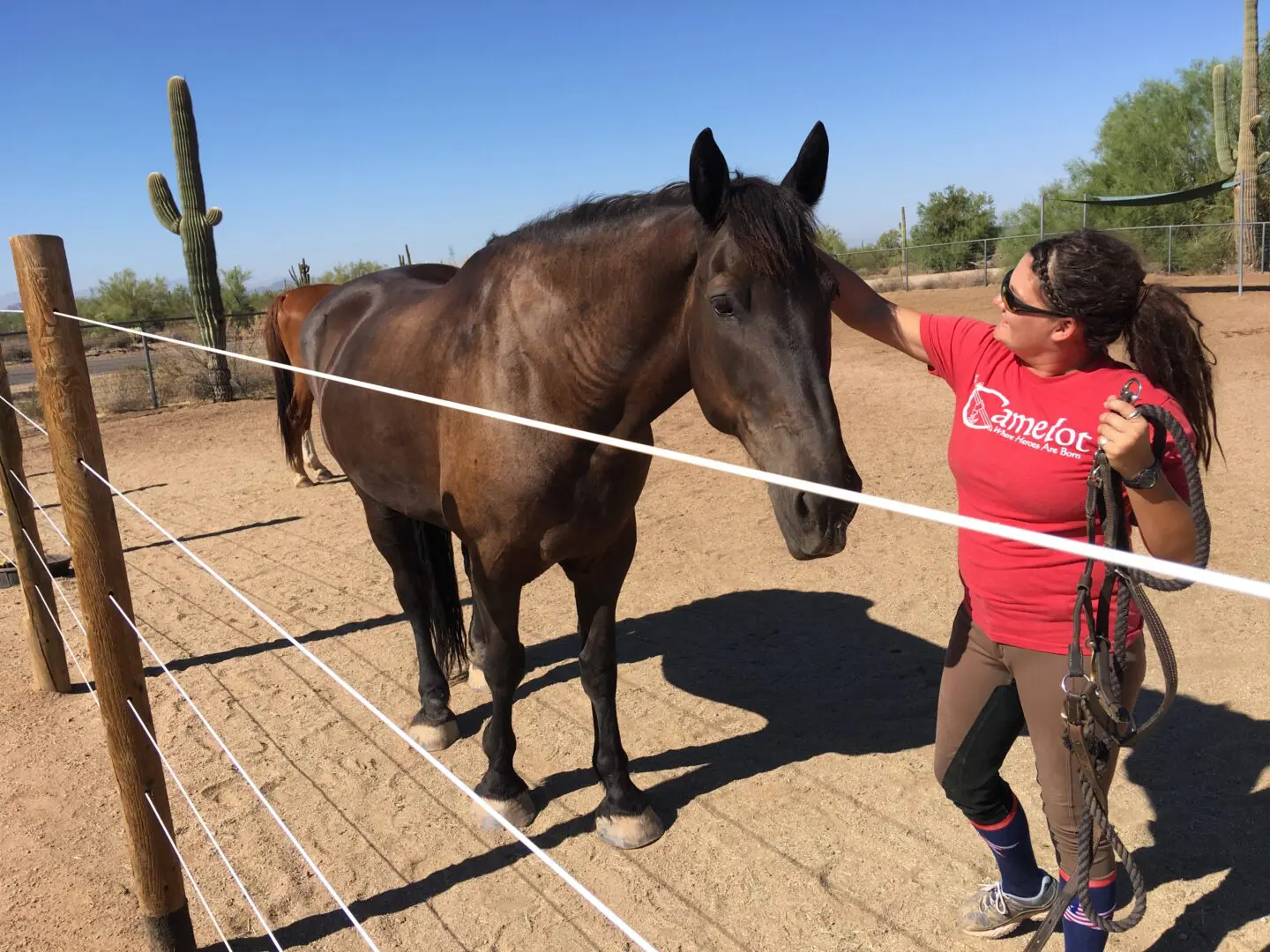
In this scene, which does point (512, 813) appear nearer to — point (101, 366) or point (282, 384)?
point (282, 384)

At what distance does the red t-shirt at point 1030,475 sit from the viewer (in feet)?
5.43

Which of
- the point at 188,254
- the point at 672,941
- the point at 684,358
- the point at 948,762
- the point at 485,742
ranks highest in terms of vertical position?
the point at 188,254

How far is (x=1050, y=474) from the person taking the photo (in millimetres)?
1670

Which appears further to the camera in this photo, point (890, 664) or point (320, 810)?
point (890, 664)

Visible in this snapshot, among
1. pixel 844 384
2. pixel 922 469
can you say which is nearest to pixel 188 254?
pixel 844 384

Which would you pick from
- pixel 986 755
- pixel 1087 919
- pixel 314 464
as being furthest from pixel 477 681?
pixel 314 464

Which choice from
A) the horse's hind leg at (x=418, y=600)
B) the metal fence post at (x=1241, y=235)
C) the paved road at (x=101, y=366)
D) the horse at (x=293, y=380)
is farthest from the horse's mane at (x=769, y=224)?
the paved road at (x=101, y=366)

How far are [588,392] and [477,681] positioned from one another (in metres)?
2.17

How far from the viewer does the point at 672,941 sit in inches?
91.2

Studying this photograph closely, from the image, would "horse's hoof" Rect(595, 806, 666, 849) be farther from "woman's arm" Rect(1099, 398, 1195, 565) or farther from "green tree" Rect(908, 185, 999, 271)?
"green tree" Rect(908, 185, 999, 271)

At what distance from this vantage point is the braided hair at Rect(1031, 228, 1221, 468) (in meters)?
1.62

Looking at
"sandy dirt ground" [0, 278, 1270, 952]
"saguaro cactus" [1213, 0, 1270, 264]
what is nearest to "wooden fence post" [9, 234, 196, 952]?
"sandy dirt ground" [0, 278, 1270, 952]

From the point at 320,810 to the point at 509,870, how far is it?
0.83 metres

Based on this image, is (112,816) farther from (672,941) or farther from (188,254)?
(188,254)
